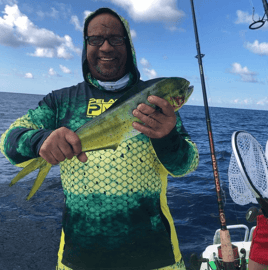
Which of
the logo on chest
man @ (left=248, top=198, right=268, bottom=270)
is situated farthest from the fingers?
man @ (left=248, top=198, right=268, bottom=270)

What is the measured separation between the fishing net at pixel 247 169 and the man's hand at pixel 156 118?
223 cm

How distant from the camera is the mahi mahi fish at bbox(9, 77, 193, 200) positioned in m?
1.83

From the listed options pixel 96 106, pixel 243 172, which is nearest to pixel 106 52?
pixel 96 106

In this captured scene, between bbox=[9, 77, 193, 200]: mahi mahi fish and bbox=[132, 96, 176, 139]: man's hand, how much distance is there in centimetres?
7

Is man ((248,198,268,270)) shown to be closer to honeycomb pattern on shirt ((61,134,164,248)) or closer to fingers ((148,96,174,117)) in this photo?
honeycomb pattern on shirt ((61,134,164,248))

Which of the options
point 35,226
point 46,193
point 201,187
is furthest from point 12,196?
point 201,187

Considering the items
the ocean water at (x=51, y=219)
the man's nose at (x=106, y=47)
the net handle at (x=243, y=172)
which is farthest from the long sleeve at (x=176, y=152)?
the ocean water at (x=51, y=219)

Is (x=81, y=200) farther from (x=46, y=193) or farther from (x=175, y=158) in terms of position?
(x=46, y=193)

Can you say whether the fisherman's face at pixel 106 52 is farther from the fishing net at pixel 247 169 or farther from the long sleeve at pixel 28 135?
the fishing net at pixel 247 169

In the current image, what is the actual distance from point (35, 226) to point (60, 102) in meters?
8.62

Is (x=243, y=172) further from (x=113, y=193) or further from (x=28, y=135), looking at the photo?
(x=28, y=135)

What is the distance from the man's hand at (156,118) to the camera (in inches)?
68.0

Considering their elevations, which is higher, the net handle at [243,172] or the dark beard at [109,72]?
the dark beard at [109,72]

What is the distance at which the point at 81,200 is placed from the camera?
216cm
